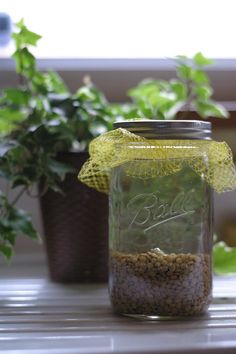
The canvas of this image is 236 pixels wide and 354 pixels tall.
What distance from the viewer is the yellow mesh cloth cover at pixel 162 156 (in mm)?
654

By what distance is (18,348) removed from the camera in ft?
1.82

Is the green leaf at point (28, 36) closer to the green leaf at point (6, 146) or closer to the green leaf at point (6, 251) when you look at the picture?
the green leaf at point (6, 146)

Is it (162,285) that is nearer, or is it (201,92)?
(162,285)

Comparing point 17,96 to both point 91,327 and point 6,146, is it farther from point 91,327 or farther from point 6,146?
point 91,327

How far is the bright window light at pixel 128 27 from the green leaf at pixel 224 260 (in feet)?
1.42

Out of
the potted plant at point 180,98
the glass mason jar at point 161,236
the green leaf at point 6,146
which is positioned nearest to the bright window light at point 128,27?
the potted plant at point 180,98

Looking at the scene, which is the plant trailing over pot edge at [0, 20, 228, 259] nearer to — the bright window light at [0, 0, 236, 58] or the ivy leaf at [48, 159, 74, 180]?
the ivy leaf at [48, 159, 74, 180]

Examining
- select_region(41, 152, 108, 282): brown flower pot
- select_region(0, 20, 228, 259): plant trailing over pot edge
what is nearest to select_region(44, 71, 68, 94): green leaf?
select_region(0, 20, 228, 259): plant trailing over pot edge

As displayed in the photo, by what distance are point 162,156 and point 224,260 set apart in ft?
0.70

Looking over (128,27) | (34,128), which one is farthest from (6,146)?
(128,27)

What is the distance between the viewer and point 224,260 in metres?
0.80

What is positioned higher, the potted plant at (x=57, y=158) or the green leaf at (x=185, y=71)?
the green leaf at (x=185, y=71)

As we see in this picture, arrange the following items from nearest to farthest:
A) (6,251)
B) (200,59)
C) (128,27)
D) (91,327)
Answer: (91,327), (6,251), (200,59), (128,27)

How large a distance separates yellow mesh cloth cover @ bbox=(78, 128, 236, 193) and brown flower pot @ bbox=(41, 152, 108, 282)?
5.4 inches
